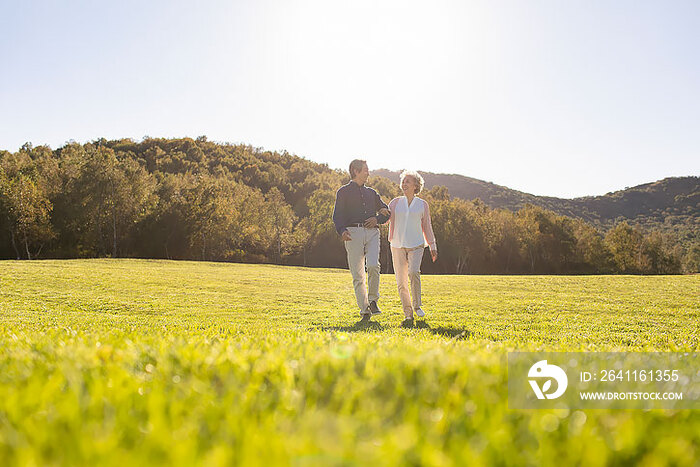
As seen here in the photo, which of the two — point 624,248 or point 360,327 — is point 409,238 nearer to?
point 360,327

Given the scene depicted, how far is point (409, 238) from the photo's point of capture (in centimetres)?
955

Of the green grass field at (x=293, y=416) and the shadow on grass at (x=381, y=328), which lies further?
the shadow on grass at (x=381, y=328)

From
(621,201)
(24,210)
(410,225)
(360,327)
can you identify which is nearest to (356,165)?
(410,225)

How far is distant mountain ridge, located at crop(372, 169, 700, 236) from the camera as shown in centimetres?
15062

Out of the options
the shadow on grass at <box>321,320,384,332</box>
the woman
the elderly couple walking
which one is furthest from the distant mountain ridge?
the shadow on grass at <box>321,320,384,332</box>

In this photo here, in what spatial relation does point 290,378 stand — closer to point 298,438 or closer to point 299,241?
point 298,438

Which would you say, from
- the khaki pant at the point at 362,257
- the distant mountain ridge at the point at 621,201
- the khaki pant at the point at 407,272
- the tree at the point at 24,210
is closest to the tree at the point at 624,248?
the distant mountain ridge at the point at 621,201

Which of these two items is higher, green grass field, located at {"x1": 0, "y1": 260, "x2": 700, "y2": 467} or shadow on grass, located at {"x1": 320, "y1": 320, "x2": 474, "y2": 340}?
green grass field, located at {"x1": 0, "y1": 260, "x2": 700, "y2": 467}

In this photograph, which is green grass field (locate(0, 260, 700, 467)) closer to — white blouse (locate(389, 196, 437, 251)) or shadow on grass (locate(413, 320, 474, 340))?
shadow on grass (locate(413, 320, 474, 340))

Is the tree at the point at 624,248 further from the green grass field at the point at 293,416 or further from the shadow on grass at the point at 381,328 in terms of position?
the green grass field at the point at 293,416

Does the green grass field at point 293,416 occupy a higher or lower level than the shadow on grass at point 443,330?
higher

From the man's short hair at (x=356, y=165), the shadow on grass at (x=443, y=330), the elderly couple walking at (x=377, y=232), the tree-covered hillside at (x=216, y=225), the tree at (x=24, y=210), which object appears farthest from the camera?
the tree-covered hillside at (x=216, y=225)

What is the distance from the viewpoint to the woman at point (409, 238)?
953cm

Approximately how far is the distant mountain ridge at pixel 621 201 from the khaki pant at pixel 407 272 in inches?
5428
